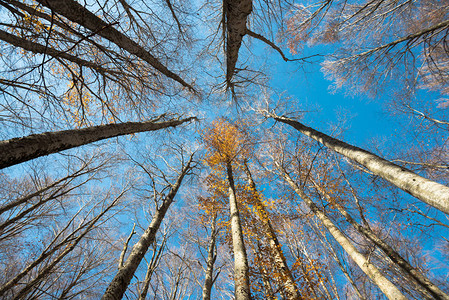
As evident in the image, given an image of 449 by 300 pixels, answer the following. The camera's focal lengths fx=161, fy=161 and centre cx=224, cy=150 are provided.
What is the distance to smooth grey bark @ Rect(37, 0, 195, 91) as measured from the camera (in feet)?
7.64

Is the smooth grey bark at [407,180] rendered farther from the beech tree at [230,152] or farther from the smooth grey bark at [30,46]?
the smooth grey bark at [30,46]

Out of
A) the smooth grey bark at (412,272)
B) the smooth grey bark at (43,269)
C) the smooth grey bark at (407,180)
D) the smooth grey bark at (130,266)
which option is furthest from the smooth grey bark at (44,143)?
the smooth grey bark at (412,272)

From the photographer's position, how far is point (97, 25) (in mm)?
2682

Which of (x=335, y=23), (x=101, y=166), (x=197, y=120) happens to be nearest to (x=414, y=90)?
(x=335, y=23)

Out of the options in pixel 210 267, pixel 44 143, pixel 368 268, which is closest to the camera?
pixel 44 143

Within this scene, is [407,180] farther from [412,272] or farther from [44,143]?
[412,272]

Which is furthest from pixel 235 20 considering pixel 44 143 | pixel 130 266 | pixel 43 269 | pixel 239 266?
pixel 43 269

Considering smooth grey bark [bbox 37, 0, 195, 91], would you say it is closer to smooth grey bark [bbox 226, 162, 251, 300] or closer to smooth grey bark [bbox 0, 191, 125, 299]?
smooth grey bark [bbox 226, 162, 251, 300]

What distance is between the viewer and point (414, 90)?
5117 mm

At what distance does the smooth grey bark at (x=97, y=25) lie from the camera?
2.33m

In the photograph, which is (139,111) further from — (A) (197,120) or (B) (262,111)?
(B) (262,111)

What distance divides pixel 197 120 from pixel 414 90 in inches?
304

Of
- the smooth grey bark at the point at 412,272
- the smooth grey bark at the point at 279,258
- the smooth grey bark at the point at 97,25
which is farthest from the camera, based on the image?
the smooth grey bark at the point at 279,258

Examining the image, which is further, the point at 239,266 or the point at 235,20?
the point at 239,266
